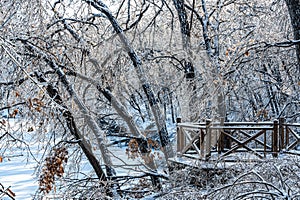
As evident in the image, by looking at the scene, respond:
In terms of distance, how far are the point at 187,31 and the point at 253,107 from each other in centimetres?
377

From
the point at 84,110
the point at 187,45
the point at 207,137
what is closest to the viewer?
the point at 207,137

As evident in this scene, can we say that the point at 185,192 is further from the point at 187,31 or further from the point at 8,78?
the point at 187,31

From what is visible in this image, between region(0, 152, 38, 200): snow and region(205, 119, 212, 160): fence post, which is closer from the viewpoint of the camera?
region(205, 119, 212, 160): fence post

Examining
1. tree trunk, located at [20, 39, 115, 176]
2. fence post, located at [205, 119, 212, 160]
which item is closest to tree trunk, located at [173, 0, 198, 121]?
fence post, located at [205, 119, 212, 160]

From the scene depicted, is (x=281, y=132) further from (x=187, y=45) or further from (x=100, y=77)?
(x=100, y=77)

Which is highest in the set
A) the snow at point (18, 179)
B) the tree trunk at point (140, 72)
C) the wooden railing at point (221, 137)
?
the tree trunk at point (140, 72)

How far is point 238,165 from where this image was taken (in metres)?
6.29

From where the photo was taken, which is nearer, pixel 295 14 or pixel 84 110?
pixel 295 14

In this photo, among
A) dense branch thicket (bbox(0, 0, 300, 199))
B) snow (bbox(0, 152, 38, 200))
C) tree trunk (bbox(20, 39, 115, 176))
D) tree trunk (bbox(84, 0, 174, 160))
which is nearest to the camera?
dense branch thicket (bbox(0, 0, 300, 199))

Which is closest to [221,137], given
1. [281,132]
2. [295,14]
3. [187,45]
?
[281,132]

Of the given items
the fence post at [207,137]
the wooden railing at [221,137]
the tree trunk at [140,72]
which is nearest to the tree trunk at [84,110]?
the tree trunk at [140,72]

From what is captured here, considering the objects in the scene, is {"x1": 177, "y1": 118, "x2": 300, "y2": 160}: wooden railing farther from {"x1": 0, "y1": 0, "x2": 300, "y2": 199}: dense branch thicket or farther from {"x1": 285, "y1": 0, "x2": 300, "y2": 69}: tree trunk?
{"x1": 285, "y1": 0, "x2": 300, "y2": 69}: tree trunk

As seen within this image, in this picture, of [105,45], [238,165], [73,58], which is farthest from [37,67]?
[238,165]

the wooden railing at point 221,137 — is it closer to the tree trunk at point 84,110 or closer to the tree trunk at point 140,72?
the tree trunk at point 140,72
